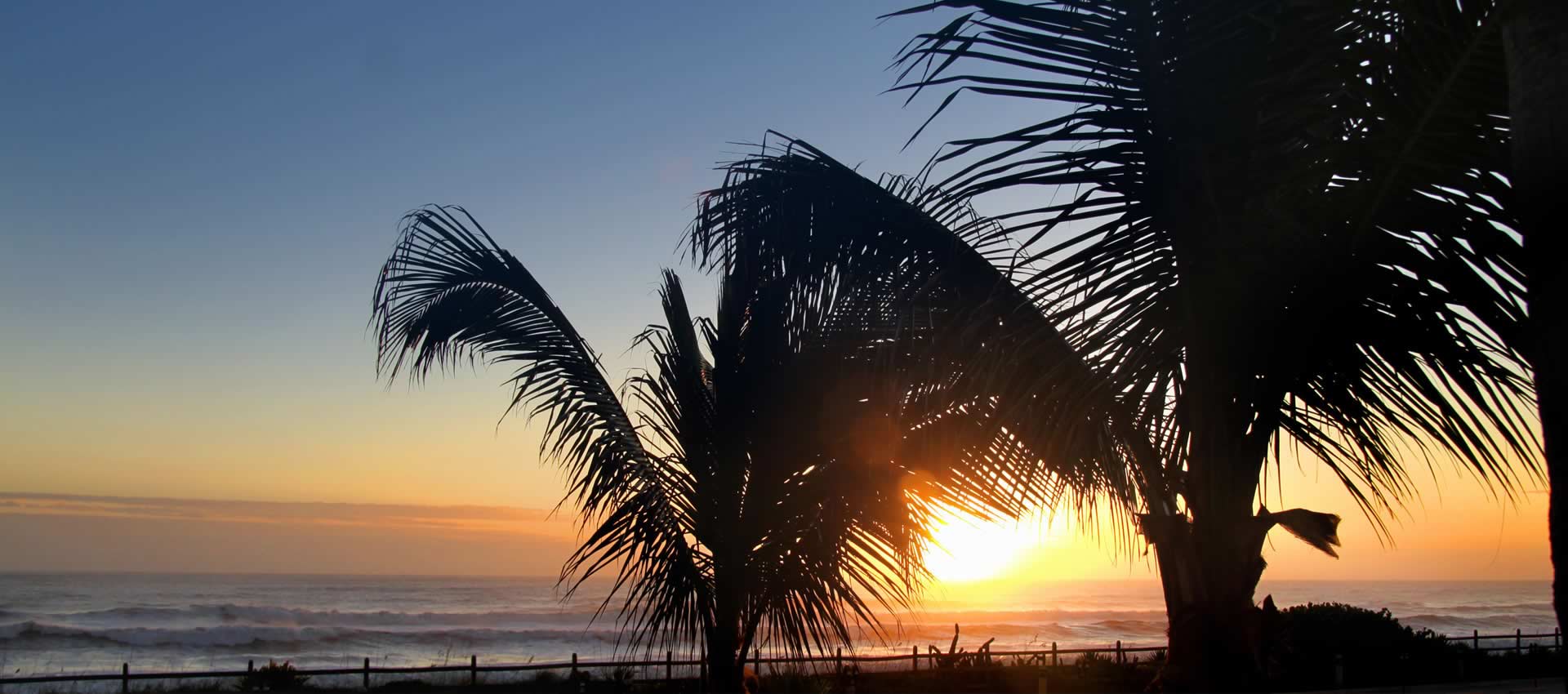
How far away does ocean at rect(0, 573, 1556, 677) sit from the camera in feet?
120

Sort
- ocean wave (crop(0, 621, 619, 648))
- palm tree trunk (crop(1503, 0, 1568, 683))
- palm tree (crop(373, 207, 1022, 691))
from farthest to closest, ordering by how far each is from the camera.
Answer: ocean wave (crop(0, 621, 619, 648)) → palm tree (crop(373, 207, 1022, 691)) → palm tree trunk (crop(1503, 0, 1568, 683))

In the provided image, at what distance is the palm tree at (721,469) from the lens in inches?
227

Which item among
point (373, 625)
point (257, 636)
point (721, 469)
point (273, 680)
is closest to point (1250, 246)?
point (721, 469)

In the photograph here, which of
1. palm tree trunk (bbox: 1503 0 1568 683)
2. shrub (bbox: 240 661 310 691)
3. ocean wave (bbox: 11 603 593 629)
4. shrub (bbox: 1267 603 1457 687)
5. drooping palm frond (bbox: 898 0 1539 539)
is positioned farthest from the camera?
ocean wave (bbox: 11 603 593 629)

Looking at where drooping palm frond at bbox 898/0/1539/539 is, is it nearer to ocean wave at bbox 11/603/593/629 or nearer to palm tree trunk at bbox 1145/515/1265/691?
palm tree trunk at bbox 1145/515/1265/691

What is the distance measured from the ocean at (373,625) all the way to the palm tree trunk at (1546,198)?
15.7 meters

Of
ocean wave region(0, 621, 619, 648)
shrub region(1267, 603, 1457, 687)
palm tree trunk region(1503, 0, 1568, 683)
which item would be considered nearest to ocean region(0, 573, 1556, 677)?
ocean wave region(0, 621, 619, 648)

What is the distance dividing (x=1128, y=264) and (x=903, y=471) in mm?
2783

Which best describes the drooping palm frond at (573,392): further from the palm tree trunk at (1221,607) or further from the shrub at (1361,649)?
the shrub at (1361,649)

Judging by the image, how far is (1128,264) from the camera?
290 centimetres

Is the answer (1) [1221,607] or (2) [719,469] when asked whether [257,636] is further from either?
(1) [1221,607]

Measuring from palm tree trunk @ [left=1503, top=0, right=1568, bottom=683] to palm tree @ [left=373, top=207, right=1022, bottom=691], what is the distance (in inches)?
156

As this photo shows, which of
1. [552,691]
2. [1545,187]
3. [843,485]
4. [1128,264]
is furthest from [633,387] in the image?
[552,691]

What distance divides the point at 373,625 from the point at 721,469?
4940cm
